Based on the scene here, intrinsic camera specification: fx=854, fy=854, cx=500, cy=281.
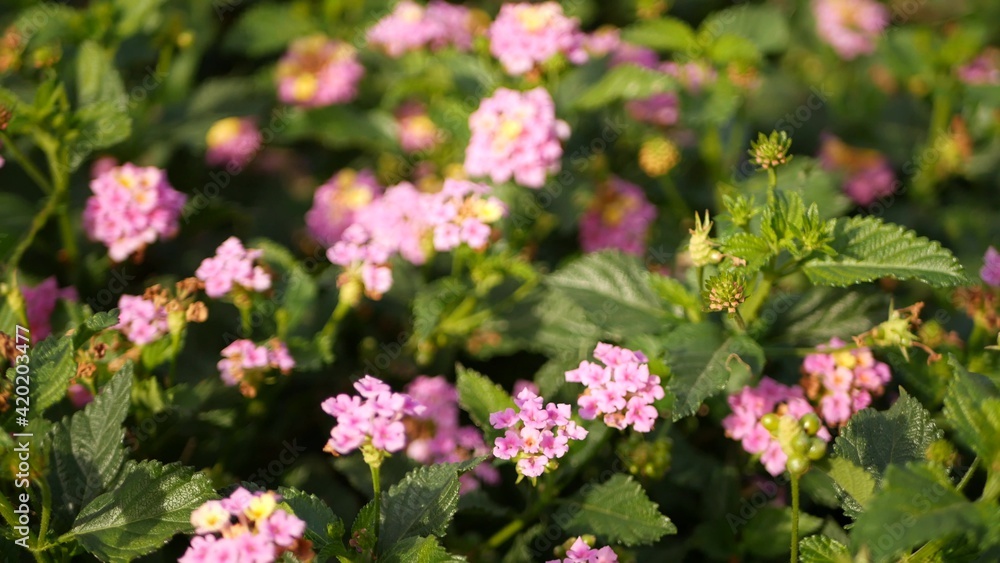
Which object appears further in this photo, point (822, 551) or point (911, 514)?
point (822, 551)

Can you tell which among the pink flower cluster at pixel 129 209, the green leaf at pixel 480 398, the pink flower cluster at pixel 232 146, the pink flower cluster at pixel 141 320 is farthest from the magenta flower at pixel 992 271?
the pink flower cluster at pixel 232 146

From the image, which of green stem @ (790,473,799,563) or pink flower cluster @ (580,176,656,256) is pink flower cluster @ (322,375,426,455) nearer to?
green stem @ (790,473,799,563)

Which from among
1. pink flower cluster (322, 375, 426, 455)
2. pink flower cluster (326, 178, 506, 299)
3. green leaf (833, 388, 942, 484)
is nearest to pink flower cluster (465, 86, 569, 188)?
pink flower cluster (326, 178, 506, 299)

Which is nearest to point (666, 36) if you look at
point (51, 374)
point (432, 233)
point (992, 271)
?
point (432, 233)

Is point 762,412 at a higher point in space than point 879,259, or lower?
lower

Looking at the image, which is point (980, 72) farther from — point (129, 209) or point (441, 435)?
point (129, 209)

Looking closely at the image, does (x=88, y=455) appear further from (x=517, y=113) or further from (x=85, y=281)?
(x=517, y=113)
